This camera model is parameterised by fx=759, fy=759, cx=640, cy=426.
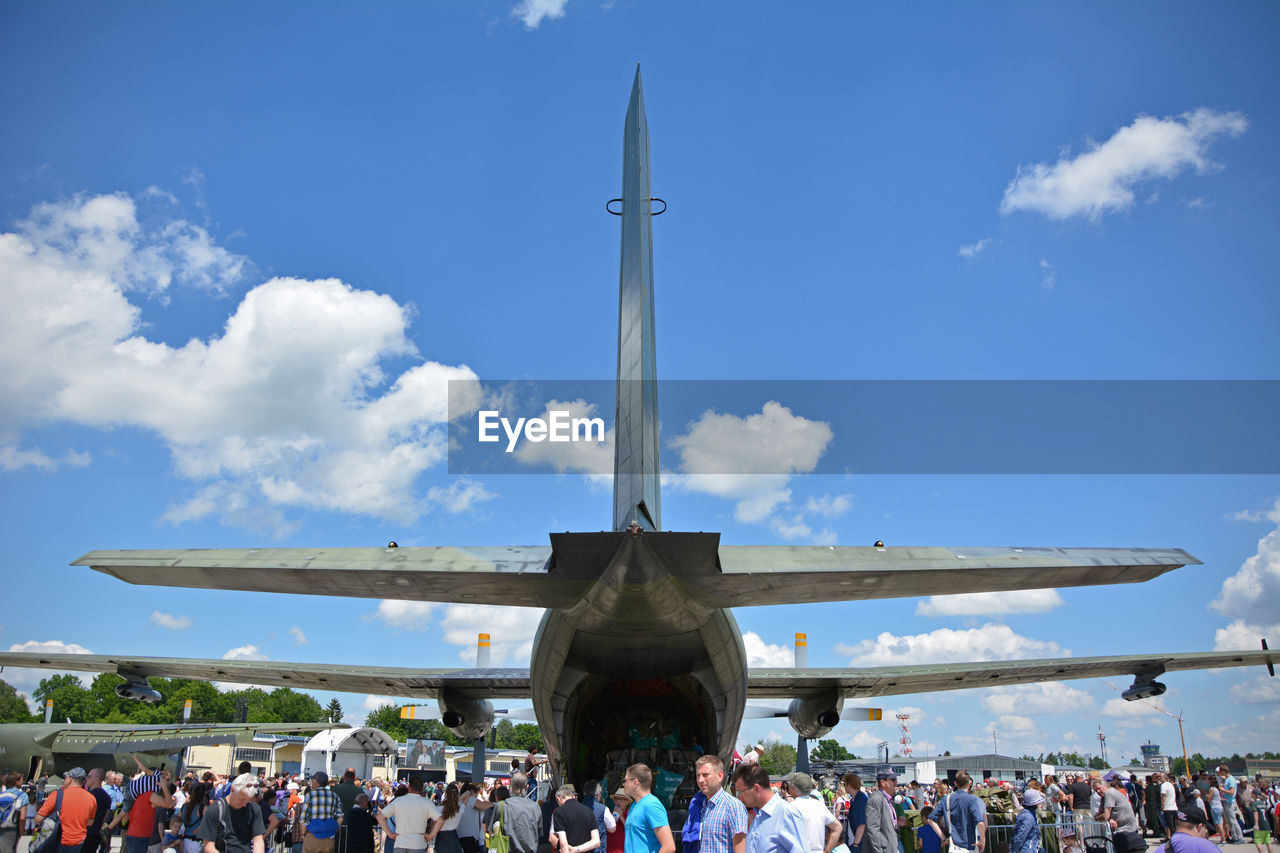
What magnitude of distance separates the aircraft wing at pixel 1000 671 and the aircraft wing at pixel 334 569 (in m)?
9.25

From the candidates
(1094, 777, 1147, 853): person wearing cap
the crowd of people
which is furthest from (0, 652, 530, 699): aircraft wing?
(1094, 777, 1147, 853): person wearing cap

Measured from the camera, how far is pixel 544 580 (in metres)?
6.78

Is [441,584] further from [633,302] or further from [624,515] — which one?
[633,302]

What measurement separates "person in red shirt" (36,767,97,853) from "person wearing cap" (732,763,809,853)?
7992 mm

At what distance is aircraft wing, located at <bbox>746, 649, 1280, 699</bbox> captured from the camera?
47.0 ft

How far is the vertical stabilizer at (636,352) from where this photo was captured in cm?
745

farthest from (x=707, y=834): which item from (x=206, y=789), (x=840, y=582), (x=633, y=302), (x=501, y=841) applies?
(x=206, y=789)

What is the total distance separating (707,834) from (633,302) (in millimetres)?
5721

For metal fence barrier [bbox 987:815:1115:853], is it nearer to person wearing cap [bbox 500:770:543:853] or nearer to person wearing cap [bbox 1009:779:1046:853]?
person wearing cap [bbox 1009:779:1046:853]

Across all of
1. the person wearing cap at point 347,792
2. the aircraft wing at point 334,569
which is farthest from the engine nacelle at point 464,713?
the aircraft wing at point 334,569

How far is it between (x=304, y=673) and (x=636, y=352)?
11.4 meters

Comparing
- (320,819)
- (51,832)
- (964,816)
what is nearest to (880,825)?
(964,816)

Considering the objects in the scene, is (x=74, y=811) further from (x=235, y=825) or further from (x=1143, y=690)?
(x=1143, y=690)

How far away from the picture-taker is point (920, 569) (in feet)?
19.7
